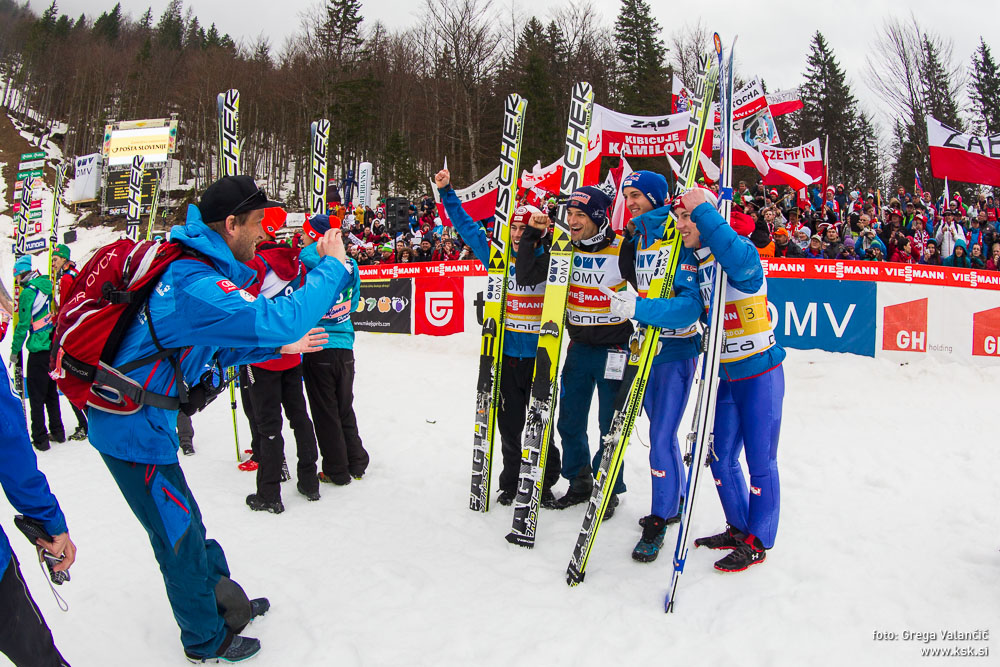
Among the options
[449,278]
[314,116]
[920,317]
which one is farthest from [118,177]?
[920,317]

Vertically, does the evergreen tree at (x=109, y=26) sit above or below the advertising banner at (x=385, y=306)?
above

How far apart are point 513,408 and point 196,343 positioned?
2525mm

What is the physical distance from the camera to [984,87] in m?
27.6

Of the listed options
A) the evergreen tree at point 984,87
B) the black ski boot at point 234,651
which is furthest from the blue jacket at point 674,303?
the evergreen tree at point 984,87

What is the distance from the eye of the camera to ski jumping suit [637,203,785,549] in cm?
339

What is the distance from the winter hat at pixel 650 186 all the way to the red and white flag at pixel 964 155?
8770 millimetres

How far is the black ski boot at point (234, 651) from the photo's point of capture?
108 inches

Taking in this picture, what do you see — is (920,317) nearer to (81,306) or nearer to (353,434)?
(353,434)

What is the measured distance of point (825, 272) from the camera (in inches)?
329

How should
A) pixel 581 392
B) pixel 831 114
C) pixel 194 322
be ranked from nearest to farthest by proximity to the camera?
pixel 194 322 < pixel 581 392 < pixel 831 114

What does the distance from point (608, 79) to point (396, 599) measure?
33.4 meters

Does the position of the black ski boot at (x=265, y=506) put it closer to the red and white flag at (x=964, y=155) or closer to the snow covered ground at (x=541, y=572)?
the snow covered ground at (x=541, y=572)

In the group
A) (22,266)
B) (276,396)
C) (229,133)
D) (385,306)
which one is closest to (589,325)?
(276,396)

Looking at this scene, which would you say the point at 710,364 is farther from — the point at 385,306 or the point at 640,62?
the point at 640,62
